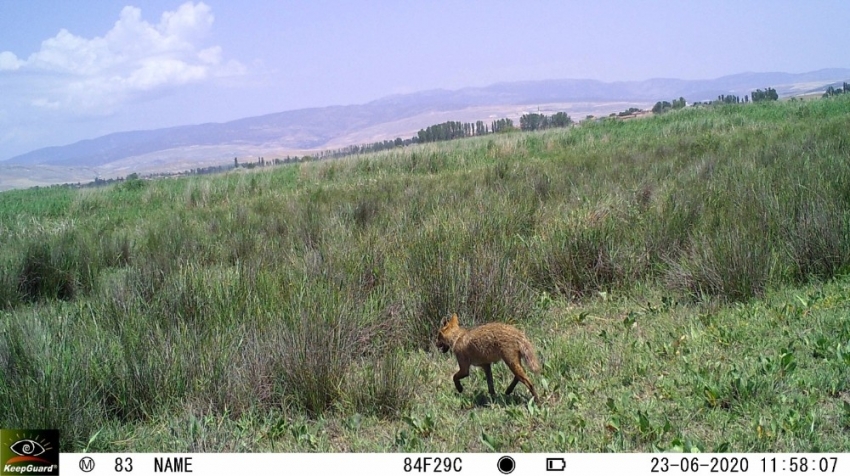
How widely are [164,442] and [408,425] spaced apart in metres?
1.45

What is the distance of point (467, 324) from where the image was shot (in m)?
5.23

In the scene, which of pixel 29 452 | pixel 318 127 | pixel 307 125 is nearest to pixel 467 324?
pixel 29 452

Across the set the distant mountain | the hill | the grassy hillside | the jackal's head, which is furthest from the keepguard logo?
the distant mountain

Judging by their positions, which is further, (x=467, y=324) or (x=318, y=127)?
(x=318, y=127)
